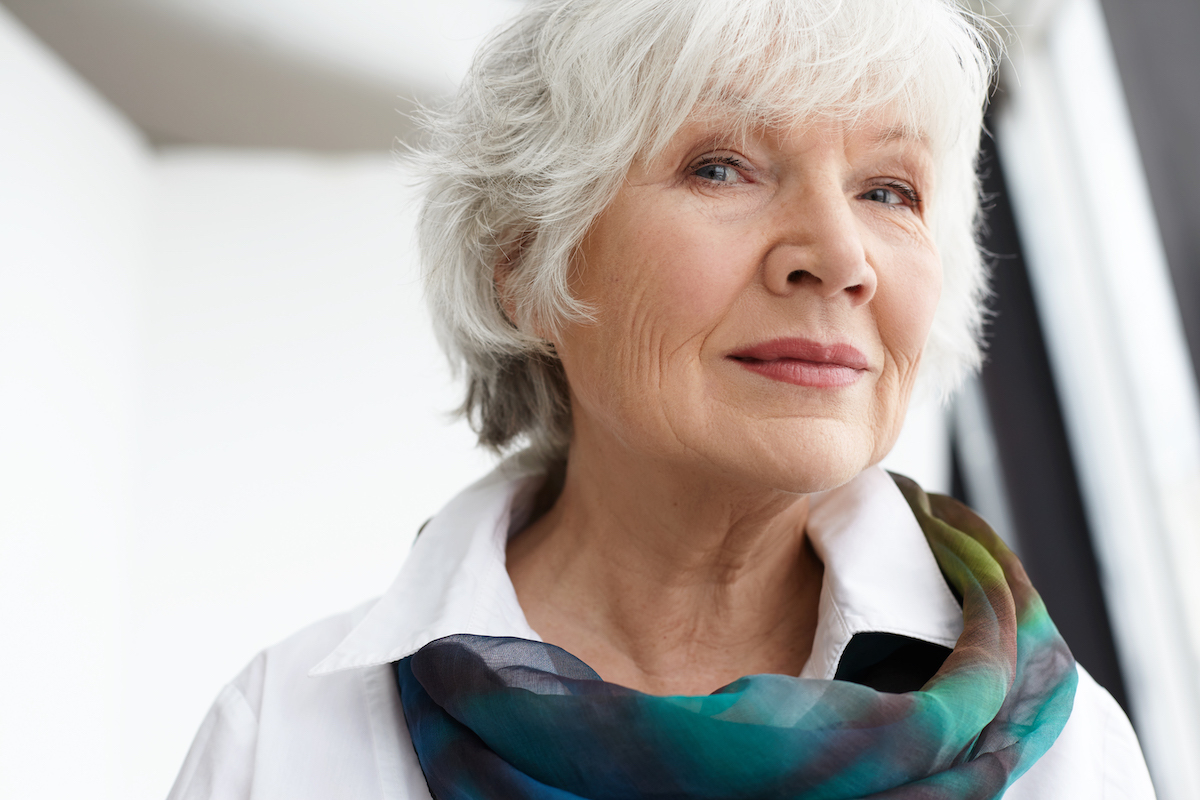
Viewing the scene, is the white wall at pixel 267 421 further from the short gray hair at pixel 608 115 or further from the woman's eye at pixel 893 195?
the woman's eye at pixel 893 195

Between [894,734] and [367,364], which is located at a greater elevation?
[367,364]

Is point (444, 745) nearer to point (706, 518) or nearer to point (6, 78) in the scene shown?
point (706, 518)

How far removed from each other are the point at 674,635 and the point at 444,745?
13.9 inches

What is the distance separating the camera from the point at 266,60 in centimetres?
251

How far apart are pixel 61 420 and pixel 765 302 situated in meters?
1.99

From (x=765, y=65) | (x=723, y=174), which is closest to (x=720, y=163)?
(x=723, y=174)

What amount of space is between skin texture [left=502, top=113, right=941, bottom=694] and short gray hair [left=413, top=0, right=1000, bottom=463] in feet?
0.14

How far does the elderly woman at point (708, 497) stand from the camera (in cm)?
89

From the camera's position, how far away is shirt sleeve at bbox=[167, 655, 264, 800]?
1.07 meters

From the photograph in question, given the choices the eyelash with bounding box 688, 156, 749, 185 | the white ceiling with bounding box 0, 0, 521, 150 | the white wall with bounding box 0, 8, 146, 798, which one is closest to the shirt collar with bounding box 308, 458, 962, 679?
the eyelash with bounding box 688, 156, 749, 185

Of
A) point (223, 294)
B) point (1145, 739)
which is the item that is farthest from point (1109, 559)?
point (223, 294)

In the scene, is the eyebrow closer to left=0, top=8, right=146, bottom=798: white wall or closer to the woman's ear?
the woman's ear

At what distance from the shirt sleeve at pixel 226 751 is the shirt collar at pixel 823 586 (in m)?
0.15

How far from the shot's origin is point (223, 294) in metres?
2.84
